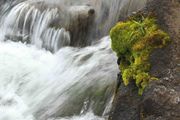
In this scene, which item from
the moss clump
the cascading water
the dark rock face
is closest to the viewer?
the dark rock face

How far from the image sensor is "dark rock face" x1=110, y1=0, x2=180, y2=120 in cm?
456

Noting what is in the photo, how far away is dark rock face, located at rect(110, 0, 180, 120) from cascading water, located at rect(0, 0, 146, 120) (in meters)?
1.69

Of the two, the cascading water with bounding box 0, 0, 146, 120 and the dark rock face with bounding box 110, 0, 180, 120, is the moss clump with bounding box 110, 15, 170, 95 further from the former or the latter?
the cascading water with bounding box 0, 0, 146, 120

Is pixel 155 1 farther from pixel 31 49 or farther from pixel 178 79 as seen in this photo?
pixel 31 49

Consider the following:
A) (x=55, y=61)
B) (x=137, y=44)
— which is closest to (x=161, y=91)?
(x=137, y=44)

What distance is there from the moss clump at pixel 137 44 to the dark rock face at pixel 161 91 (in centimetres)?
10

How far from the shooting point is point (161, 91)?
4691 mm

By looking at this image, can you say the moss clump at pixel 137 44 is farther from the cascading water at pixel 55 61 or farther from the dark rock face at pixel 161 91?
the cascading water at pixel 55 61

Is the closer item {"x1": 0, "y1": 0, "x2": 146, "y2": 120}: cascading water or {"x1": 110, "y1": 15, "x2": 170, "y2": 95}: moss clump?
{"x1": 110, "y1": 15, "x2": 170, "y2": 95}: moss clump

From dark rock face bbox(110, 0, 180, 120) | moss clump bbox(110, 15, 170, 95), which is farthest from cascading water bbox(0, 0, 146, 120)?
dark rock face bbox(110, 0, 180, 120)

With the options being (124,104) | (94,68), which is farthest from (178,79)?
(94,68)

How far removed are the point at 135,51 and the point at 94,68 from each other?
8.73 feet

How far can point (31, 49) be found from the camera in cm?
1060

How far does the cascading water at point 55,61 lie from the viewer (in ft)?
24.4
